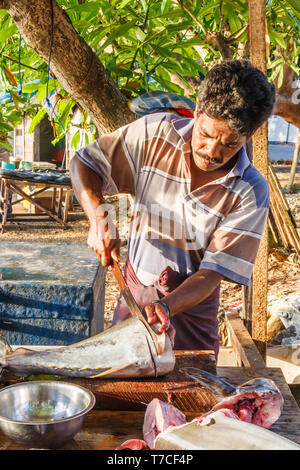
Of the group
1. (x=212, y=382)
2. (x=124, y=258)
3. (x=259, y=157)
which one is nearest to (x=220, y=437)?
(x=212, y=382)

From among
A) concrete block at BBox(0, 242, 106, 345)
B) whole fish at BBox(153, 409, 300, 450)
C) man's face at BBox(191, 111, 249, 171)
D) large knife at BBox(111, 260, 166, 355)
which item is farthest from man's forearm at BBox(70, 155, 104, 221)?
whole fish at BBox(153, 409, 300, 450)

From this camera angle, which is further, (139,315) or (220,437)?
(139,315)

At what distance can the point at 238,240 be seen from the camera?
2178mm

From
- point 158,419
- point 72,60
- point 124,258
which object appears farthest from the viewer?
point 124,258

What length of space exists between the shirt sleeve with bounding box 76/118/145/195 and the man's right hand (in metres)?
0.32

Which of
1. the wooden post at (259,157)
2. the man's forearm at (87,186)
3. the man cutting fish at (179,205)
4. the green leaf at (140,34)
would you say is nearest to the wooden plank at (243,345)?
the wooden post at (259,157)

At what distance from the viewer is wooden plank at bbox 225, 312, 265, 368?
89.2 inches

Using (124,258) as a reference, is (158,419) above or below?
above

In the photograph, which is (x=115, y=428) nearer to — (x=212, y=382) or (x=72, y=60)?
(x=212, y=382)

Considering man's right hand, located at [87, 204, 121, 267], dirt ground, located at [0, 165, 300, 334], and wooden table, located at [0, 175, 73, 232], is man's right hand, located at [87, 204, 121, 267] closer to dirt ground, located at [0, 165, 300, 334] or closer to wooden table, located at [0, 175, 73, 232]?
dirt ground, located at [0, 165, 300, 334]

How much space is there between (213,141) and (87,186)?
2.07 feet

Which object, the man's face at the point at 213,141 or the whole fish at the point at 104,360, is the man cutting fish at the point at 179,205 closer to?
the man's face at the point at 213,141

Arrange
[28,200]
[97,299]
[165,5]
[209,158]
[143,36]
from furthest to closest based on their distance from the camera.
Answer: [28,200] < [97,299] < [143,36] < [165,5] < [209,158]

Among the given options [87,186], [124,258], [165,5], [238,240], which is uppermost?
[165,5]
